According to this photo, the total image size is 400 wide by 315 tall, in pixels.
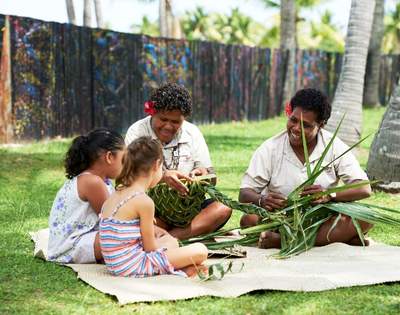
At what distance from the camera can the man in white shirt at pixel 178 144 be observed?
5.55m

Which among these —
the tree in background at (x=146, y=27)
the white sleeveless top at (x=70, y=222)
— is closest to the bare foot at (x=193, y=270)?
the white sleeveless top at (x=70, y=222)

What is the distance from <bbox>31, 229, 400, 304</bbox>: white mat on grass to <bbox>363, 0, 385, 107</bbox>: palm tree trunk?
18.5 meters

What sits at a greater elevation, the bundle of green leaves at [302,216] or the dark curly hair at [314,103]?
the dark curly hair at [314,103]

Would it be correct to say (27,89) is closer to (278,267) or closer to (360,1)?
(360,1)

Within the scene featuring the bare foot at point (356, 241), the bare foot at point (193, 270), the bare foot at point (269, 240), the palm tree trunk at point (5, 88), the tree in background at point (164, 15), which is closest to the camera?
the bare foot at point (193, 270)

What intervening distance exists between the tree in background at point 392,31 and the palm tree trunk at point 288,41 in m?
28.1

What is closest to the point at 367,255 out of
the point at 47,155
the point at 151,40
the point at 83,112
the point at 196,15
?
the point at 47,155

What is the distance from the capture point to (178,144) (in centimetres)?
583

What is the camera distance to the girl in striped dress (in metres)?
4.64

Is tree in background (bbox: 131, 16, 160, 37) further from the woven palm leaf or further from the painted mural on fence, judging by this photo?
the woven palm leaf

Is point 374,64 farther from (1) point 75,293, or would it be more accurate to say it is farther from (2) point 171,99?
(1) point 75,293

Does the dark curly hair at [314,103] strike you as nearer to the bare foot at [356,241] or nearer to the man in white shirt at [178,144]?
the man in white shirt at [178,144]

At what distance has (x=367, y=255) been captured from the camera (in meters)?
5.42

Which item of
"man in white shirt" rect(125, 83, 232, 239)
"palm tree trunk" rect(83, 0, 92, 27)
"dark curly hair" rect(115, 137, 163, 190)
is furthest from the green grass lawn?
"palm tree trunk" rect(83, 0, 92, 27)
